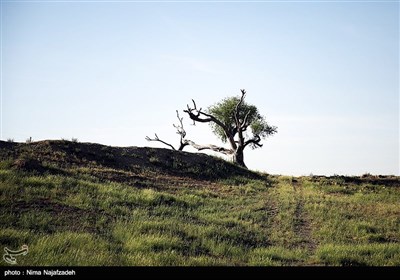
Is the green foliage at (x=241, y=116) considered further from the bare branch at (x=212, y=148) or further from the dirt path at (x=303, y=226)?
the dirt path at (x=303, y=226)

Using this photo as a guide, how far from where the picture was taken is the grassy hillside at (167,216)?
34.1ft

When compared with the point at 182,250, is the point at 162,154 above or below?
above

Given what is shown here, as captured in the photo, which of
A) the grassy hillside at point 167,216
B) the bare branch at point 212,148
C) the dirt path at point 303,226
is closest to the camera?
the grassy hillside at point 167,216

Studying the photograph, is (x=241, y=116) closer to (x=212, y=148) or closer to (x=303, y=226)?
(x=212, y=148)

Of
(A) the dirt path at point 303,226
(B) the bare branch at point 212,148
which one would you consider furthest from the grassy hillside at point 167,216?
(B) the bare branch at point 212,148

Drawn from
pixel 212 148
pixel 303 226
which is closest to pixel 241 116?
pixel 212 148

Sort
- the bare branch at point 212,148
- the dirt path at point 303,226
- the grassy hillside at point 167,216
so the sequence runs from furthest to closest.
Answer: the bare branch at point 212,148, the dirt path at point 303,226, the grassy hillside at point 167,216

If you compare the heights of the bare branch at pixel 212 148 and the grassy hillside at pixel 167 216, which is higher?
the bare branch at pixel 212 148

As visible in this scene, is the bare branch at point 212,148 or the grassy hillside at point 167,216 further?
the bare branch at point 212,148

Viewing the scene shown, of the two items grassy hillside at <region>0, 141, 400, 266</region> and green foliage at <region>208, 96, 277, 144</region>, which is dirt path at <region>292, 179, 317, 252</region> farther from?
green foliage at <region>208, 96, 277, 144</region>

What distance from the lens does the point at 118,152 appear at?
97.5ft

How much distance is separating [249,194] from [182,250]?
→ 13.2m
